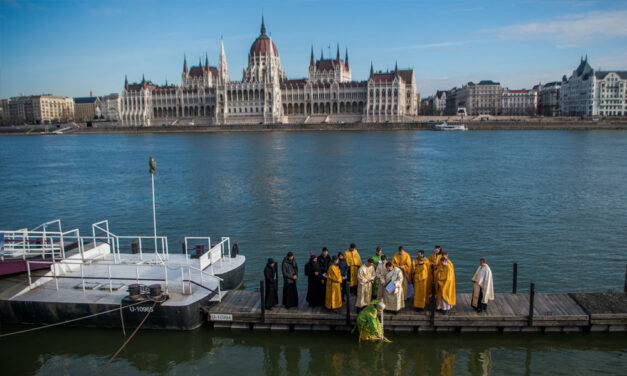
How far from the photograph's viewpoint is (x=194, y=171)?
1741 inches

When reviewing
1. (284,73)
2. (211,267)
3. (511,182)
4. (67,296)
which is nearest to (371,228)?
(211,267)

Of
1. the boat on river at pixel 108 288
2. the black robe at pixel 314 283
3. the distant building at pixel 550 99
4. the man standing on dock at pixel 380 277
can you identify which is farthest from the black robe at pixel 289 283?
the distant building at pixel 550 99

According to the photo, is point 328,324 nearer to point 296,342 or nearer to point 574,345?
point 296,342

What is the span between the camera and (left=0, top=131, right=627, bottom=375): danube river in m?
9.88

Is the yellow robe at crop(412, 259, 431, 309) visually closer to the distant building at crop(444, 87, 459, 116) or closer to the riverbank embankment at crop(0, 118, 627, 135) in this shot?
the riverbank embankment at crop(0, 118, 627, 135)

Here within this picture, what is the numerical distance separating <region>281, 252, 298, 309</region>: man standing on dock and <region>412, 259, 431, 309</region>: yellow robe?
263 cm

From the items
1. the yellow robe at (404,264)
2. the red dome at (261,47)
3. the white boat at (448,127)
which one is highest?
the red dome at (261,47)

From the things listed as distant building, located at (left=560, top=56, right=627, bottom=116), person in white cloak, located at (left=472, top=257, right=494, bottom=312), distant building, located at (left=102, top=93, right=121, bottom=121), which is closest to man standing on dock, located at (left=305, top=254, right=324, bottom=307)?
person in white cloak, located at (left=472, top=257, right=494, bottom=312)

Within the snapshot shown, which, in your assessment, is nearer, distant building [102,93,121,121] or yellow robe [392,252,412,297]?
yellow robe [392,252,412,297]

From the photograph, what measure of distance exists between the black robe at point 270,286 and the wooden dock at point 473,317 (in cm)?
18

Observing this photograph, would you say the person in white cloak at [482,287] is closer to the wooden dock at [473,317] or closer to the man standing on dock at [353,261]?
the wooden dock at [473,317]

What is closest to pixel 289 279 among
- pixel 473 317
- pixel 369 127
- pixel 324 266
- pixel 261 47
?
pixel 324 266

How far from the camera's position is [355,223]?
21.9 m

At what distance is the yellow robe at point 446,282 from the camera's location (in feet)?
31.9
